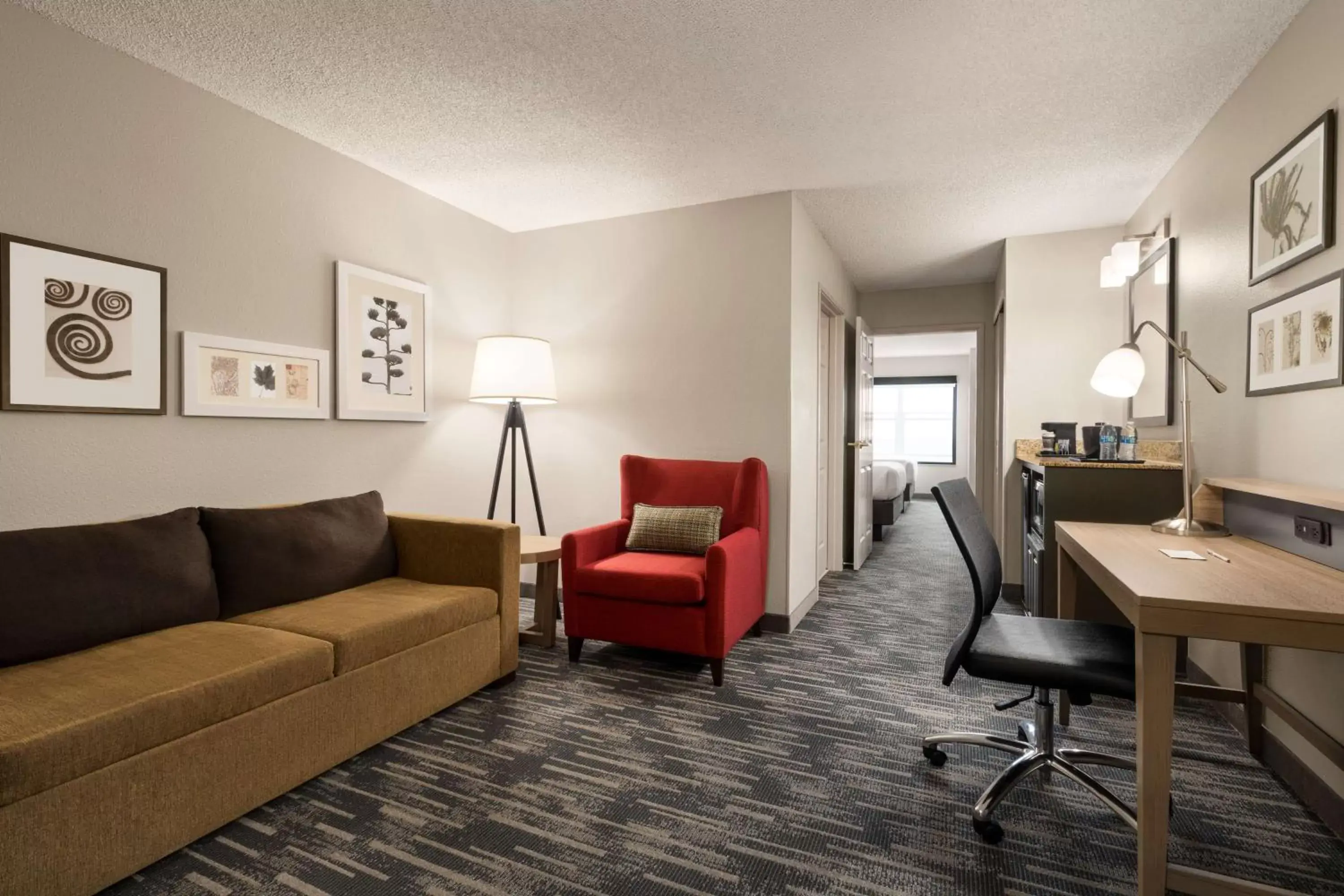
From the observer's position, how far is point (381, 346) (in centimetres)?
335

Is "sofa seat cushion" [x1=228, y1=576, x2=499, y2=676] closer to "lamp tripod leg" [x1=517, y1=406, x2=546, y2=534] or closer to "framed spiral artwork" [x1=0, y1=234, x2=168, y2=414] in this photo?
"framed spiral artwork" [x1=0, y1=234, x2=168, y2=414]

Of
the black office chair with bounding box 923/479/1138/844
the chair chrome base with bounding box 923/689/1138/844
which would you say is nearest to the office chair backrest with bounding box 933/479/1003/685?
the black office chair with bounding box 923/479/1138/844

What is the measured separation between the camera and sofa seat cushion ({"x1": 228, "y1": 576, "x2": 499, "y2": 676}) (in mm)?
2115

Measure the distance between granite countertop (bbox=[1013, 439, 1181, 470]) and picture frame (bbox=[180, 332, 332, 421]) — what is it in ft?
11.4

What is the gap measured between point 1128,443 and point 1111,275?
3.19 feet

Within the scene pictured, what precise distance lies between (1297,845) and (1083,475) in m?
1.57

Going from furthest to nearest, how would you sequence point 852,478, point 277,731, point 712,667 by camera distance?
point 852,478
point 712,667
point 277,731

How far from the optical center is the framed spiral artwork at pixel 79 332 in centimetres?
207

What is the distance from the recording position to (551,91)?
2539mm

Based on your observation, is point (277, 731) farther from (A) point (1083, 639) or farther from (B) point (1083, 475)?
(B) point (1083, 475)

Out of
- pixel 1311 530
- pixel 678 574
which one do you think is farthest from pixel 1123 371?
pixel 678 574

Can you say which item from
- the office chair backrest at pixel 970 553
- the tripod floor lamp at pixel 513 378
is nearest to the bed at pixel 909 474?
the tripod floor lamp at pixel 513 378

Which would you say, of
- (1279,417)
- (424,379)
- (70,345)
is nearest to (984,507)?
(1279,417)

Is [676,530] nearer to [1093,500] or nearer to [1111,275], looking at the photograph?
[1093,500]
